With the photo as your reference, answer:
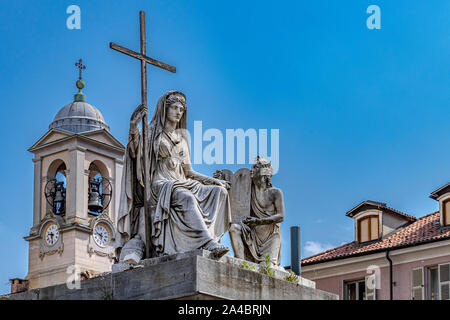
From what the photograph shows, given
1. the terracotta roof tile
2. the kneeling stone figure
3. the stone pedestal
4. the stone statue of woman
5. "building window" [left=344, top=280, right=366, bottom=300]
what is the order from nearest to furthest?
the stone pedestal
the stone statue of woman
the kneeling stone figure
the terracotta roof tile
"building window" [left=344, top=280, right=366, bottom=300]

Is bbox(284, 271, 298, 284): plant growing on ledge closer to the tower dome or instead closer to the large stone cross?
the large stone cross

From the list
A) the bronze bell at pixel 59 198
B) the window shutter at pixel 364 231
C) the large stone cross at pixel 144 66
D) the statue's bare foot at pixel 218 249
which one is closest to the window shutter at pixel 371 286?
the window shutter at pixel 364 231

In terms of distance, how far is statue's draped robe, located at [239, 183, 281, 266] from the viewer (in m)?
22.2

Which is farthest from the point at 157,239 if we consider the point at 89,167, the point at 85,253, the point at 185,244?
the point at 85,253

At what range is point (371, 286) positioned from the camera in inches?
1800

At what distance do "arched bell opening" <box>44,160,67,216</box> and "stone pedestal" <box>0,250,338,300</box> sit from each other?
6464 centimetres

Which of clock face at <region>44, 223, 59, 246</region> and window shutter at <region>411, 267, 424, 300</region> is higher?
clock face at <region>44, 223, 59, 246</region>

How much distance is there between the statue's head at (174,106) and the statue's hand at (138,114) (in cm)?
62

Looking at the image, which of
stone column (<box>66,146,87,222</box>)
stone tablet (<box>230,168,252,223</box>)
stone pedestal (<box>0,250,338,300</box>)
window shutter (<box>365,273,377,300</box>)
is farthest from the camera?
stone column (<box>66,146,87,222</box>)

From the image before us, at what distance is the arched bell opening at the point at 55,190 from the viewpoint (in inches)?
3364

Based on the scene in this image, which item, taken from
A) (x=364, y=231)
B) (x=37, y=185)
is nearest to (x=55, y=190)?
(x=37, y=185)

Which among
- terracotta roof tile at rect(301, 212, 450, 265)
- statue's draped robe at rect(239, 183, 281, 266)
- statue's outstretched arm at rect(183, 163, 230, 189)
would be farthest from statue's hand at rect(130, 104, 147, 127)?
terracotta roof tile at rect(301, 212, 450, 265)

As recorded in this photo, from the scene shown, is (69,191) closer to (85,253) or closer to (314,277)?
(85,253)
